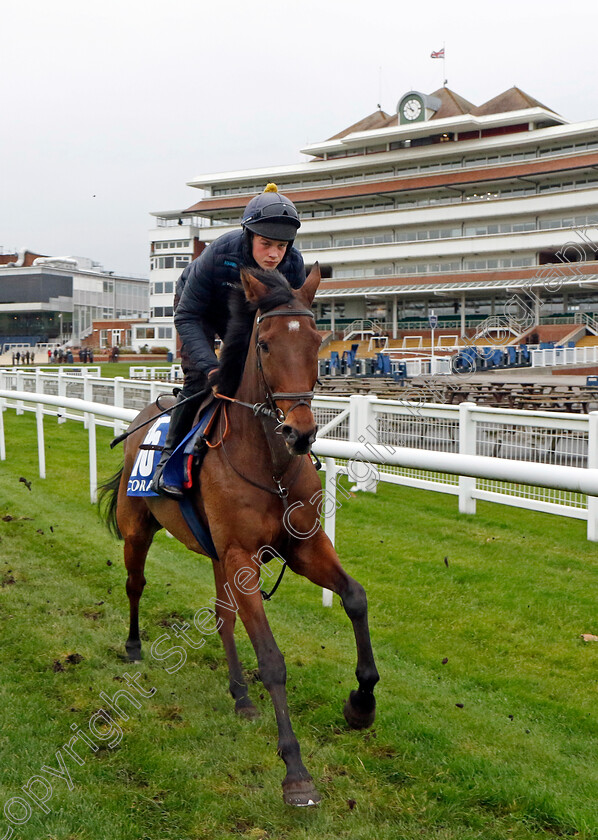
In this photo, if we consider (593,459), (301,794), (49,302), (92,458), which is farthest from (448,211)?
(301,794)

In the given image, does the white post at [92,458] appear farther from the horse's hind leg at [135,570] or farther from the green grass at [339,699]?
the horse's hind leg at [135,570]

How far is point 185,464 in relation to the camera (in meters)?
3.65

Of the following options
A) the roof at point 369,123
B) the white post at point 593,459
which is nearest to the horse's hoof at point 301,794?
the white post at point 593,459

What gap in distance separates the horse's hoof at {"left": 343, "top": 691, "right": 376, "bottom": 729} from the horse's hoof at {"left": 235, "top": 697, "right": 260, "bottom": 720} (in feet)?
1.89

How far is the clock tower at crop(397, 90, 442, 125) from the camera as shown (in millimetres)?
58156

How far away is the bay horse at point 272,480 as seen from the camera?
284 centimetres

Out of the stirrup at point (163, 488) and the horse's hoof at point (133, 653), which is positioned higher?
the stirrup at point (163, 488)

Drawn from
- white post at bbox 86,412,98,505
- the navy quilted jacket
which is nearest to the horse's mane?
the navy quilted jacket

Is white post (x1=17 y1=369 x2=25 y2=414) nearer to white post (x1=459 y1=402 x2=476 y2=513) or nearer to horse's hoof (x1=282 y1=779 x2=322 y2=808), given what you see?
white post (x1=459 y1=402 x2=476 y2=513)

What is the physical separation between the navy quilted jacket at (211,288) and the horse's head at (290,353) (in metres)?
0.57

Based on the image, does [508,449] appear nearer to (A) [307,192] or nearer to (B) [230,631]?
(B) [230,631]

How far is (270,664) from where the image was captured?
9.77 feet

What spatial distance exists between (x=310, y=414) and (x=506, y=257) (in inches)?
2024

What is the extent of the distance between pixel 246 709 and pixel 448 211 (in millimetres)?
53352
